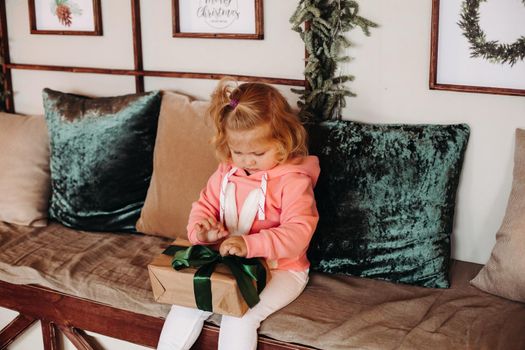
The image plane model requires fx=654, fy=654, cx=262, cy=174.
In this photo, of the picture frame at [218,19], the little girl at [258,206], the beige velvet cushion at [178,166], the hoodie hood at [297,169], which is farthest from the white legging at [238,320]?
the picture frame at [218,19]

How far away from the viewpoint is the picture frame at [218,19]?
2305 millimetres

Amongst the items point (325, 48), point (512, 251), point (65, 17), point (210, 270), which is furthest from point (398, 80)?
point (65, 17)

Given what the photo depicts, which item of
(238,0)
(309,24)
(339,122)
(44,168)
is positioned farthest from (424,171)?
(44,168)

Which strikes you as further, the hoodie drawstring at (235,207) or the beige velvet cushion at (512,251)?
the hoodie drawstring at (235,207)

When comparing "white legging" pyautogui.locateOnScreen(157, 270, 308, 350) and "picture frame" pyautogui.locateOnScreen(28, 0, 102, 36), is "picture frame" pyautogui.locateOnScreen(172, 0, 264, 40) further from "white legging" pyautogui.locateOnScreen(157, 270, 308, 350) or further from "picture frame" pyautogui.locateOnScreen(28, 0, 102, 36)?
"white legging" pyautogui.locateOnScreen(157, 270, 308, 350)

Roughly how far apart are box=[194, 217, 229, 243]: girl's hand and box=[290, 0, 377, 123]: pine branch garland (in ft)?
1.63

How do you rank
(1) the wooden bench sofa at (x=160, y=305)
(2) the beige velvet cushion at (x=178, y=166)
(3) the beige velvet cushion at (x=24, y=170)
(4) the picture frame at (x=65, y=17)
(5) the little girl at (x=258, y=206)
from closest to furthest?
(1) the wooden bench sofa at (x=160, y=305)
(5) the little girl at (x=258, y=206)
(2) the beige velvet cushion at (x=178, y=166)
(3) the beige velvet cushion at (x=24, y=170)
(4) the picture frame at (x=65, y=17)

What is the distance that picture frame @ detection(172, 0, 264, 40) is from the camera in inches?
90.7

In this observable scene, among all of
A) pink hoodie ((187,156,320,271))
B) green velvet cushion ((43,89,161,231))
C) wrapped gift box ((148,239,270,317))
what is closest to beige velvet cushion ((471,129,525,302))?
pink hoodie ((187,156,320,271))

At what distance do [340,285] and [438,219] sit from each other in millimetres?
357

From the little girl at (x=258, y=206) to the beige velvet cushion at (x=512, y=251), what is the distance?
20.7 inches

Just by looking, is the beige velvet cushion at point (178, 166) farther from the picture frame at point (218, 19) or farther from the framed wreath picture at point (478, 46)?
the framed wreath picture at point (478, 46)

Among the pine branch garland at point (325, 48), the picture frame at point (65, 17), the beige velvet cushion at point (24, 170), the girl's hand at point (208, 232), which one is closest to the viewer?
the girl's hand at point (208, 232)

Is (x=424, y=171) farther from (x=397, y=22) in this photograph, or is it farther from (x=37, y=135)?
(x=37, y=135)
